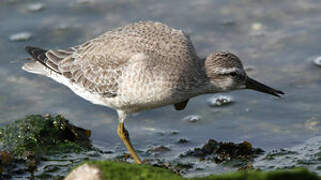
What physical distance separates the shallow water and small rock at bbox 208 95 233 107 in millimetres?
85

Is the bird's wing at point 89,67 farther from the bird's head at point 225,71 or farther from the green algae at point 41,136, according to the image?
the bird's head at point 225,71

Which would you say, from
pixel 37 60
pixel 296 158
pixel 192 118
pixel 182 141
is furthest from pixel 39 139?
pixel 296 158

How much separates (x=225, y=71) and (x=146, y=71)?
1076mm

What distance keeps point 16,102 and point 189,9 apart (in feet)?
13.2

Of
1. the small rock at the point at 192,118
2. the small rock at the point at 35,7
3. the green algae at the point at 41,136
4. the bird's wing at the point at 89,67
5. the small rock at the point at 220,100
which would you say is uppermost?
the small rock at the point at 35,7

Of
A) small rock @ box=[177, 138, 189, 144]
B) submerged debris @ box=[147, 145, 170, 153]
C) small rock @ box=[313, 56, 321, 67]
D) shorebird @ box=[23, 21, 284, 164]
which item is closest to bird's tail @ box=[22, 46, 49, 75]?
shorebird @ box=[23, 21, 284, 164]

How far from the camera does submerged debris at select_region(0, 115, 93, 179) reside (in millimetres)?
7241

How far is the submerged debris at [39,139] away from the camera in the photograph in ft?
23.8

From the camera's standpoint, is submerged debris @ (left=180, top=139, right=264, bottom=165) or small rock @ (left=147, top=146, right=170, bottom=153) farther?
small rock @ (left=147, top=146, right=170, bottom=153)

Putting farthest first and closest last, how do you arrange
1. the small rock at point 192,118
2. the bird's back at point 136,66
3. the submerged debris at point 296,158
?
1. the small rock at point 192,118
2. the bird's back at point 136,66
3. the submerged debris at point 296,158

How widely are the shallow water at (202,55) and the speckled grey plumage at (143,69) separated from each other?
3.06ft

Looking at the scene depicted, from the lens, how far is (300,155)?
7.25 m

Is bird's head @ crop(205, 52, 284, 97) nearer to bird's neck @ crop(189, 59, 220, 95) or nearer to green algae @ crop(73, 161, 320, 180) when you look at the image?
bird's neck @ crop(189, 59, 220, 95)

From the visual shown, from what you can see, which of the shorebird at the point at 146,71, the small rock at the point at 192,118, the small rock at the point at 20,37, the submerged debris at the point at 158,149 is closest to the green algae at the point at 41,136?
the shorebird at the point at 146,71
